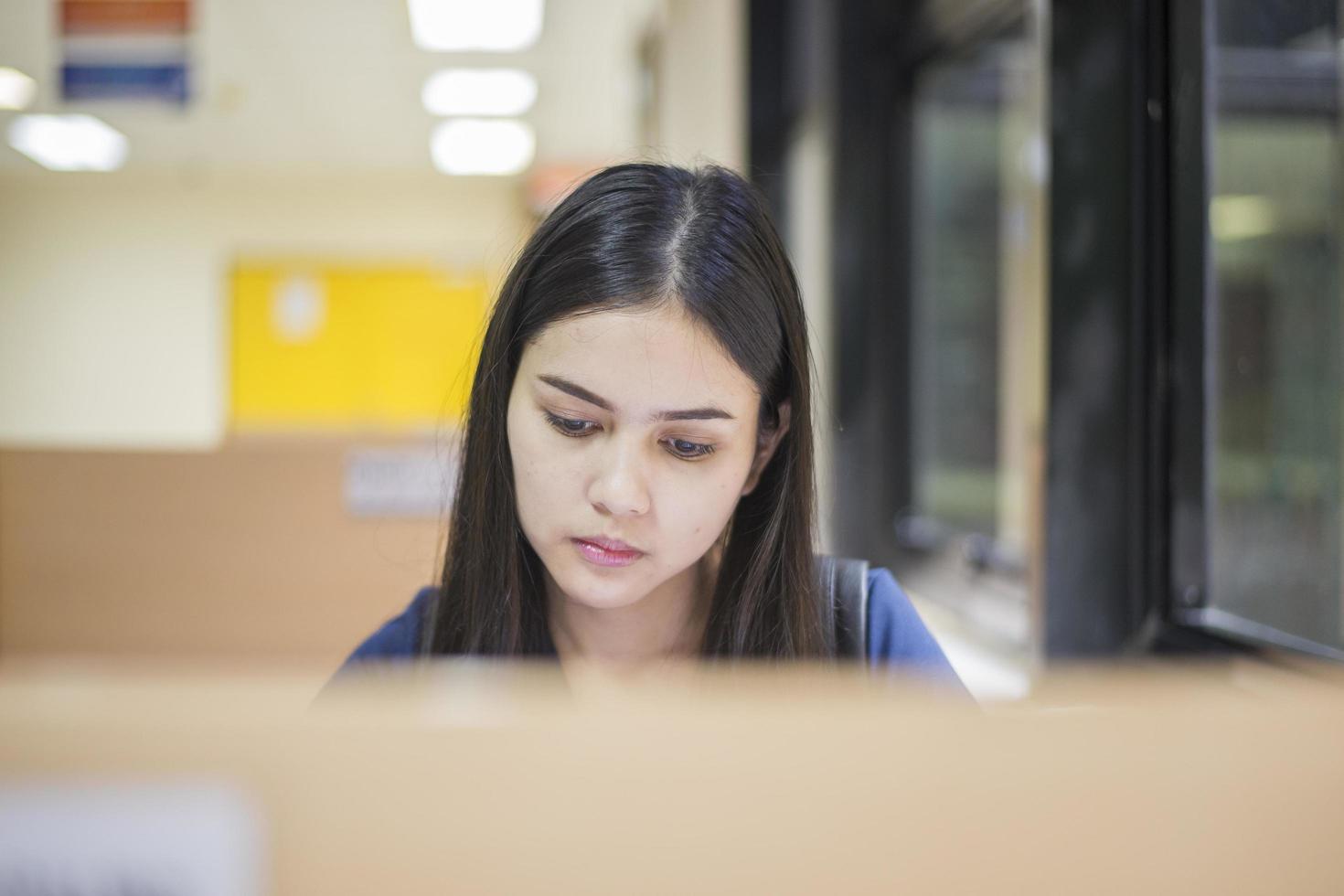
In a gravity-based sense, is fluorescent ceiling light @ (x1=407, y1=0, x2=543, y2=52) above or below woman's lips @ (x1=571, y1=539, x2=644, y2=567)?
above

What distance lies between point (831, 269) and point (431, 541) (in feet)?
5.06

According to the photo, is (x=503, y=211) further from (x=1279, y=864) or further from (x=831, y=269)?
(x=1279, y=864)

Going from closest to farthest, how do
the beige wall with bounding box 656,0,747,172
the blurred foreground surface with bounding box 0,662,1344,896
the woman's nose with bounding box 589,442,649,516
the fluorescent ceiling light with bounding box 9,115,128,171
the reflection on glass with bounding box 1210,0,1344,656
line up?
the blurred foreground surface with bounding box 0,662,1344,896 → the woman's nose with bounding box 589,442,649,516 → the reflection on glass with bounding box 1210,0,1344,656 → the beige wall with bounding box 656,0,747,172 → the fluorescent ceiling light with bounding box 9,115,128,171

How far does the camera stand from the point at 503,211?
9.05 meters

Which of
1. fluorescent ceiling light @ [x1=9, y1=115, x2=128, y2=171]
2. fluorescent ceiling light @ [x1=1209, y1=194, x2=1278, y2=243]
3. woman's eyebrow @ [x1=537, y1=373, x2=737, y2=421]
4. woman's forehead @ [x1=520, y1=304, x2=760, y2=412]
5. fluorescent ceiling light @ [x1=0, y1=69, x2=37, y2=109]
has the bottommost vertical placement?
woman's eyebrow @ [x1=537, y1=373, x2=737, y2=421]

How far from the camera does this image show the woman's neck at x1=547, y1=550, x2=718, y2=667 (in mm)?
919

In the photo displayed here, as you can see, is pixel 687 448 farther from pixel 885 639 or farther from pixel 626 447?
pixel 885 639

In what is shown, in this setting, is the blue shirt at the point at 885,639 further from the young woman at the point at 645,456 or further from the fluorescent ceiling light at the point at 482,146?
the fluorescent ceiling light at the point at 482,146

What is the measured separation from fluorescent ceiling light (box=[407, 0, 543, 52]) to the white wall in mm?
3939

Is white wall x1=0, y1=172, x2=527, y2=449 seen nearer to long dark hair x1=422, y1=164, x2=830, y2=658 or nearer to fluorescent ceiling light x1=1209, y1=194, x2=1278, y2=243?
fluorescent ceiling light x1=1209, y1=194, x2=1278, y2=243

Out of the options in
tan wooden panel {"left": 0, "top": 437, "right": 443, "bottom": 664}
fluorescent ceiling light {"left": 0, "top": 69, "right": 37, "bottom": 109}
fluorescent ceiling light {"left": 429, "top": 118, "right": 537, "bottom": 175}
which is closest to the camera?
tan wooden panel {"left": 0, "top": 437, "right": 443, "bottom": 664}

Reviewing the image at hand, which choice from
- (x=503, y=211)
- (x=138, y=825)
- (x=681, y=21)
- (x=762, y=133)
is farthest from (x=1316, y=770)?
(x=503, y=211)

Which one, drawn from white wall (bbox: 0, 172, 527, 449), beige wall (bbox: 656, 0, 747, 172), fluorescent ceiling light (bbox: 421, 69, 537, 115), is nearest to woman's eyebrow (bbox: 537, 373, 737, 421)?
beige wall (bbox: 656, 0, 747, 172)

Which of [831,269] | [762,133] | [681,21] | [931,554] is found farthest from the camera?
[681,21]
